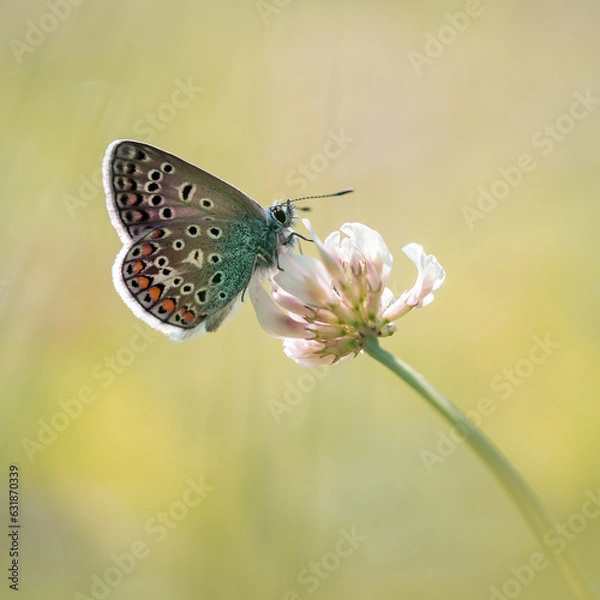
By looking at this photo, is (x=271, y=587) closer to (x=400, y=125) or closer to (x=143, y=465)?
(x=143, y=465)

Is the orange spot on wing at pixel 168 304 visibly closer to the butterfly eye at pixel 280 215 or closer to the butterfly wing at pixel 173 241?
the butterfly wing at pixel 173 241

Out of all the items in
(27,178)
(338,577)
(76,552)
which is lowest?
(76,552)

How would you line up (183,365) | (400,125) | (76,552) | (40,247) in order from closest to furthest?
(76,552), (40,247), (183,365), (400,125)

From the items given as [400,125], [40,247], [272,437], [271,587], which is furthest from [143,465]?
[400,125]

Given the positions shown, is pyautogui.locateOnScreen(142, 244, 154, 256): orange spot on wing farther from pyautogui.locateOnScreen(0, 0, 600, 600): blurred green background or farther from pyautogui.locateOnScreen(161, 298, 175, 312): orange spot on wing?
pyautogui.locateOnScreen(0, 0, 600, 600): blurred green background

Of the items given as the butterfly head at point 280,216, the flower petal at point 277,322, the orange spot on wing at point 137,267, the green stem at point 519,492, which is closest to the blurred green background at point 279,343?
the orange spot on wing at point 137,267

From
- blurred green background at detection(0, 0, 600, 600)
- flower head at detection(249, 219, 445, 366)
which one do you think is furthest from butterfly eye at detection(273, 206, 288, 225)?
blurred green background at detection(0, 0, 600, 600)
